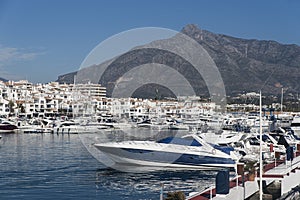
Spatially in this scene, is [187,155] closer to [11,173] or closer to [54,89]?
[11,173]

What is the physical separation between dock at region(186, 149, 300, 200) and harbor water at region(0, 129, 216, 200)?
3.92 m

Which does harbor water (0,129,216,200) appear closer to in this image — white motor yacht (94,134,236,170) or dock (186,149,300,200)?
white motor yacht (94,134,236,170)

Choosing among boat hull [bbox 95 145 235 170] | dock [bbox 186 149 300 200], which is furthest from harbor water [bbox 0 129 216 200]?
dock [bbox 186 149 300 200]

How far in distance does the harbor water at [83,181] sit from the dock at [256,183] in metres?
3.92

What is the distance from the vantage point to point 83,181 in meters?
21.3

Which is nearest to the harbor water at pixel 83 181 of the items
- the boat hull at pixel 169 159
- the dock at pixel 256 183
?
the boat hull at pixel 169 159

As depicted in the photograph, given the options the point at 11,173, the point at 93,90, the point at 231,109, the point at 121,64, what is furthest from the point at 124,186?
the point at 231,109

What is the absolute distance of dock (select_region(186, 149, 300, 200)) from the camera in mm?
12690

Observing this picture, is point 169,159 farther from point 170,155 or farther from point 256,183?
point 256,183

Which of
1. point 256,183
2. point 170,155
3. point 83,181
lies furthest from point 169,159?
point 256,183

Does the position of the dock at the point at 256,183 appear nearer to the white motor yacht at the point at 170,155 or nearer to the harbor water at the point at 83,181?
the harbor water at the point at 83,181

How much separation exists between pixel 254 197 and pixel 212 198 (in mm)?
2554

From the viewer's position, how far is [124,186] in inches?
795

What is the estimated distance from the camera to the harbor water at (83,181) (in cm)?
1867
